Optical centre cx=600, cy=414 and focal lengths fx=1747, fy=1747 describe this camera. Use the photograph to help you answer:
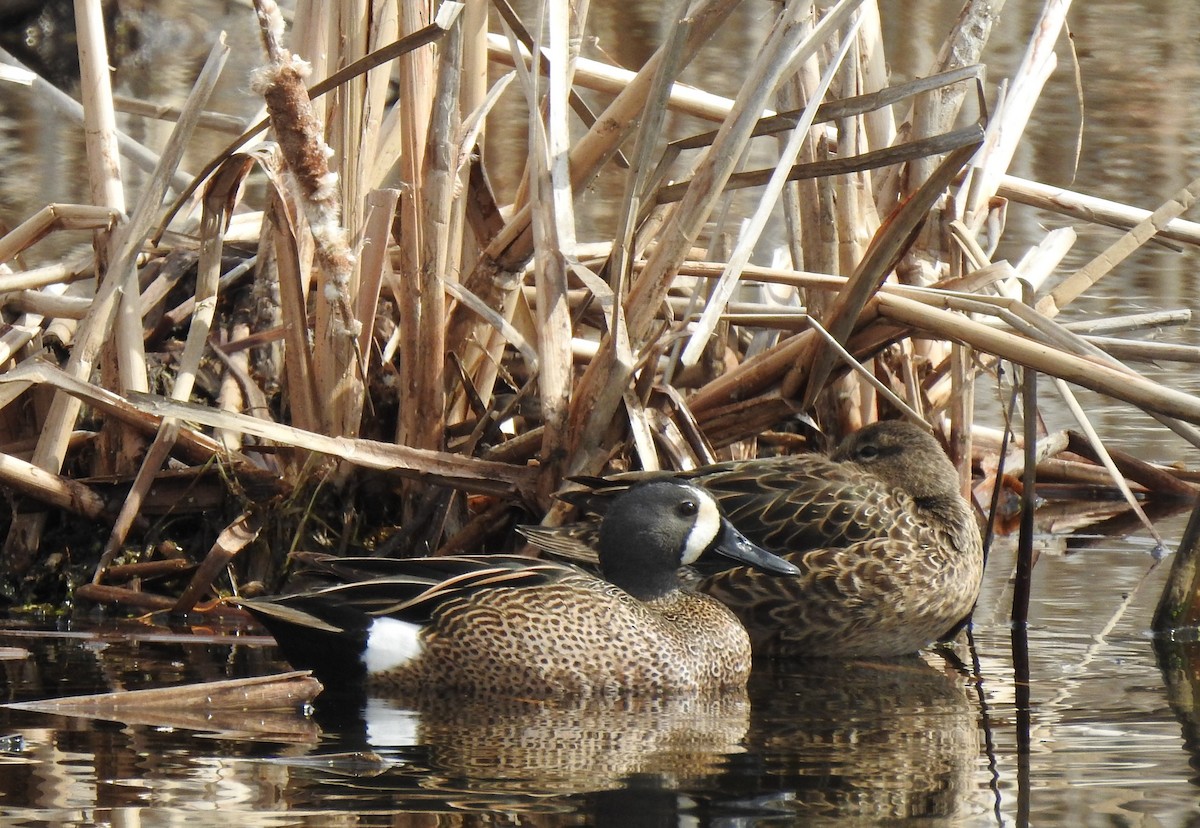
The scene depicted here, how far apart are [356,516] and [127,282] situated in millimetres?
977

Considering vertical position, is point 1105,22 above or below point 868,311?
above

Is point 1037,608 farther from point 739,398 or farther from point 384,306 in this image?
point 384,306

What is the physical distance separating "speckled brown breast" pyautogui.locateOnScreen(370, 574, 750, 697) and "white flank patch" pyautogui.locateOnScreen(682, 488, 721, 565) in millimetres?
261

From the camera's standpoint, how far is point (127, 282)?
5172 mm

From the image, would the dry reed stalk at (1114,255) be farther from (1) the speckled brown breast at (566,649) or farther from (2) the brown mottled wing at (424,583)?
(2) the brown mottled wing at (424,583)

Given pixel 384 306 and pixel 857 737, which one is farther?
pixel 384 306

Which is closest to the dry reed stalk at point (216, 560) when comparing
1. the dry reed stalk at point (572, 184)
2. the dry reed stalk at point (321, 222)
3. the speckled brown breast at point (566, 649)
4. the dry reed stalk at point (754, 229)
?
the dry reed stalk at point (321, 222)

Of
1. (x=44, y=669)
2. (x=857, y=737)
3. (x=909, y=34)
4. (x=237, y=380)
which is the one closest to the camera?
(x=857, y=737)

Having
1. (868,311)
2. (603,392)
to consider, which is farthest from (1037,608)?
(603,392)

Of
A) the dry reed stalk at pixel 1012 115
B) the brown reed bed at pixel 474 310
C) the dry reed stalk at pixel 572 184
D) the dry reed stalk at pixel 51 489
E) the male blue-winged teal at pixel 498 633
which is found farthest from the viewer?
the dry reed stalk at pixel 1012 115

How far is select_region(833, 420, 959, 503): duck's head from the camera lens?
17.3 ft

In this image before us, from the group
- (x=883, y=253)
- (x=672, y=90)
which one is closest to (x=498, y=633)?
(x=883, y=253)

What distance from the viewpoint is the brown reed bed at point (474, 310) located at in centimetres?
473

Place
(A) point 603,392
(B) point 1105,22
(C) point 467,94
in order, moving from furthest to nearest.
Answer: (B) point 1105,22
(C) point 467,94
(A) point 603,392
